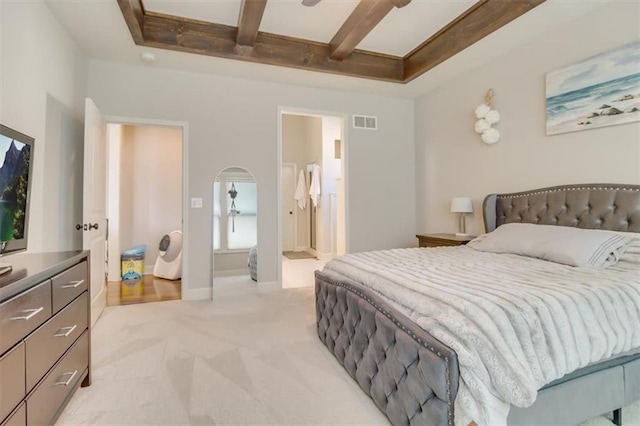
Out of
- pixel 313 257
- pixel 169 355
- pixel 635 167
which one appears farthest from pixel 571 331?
pixel 313 257

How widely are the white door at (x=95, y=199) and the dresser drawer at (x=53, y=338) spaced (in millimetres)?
1180

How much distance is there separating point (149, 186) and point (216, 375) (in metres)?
3.91

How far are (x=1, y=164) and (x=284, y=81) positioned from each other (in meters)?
3.14

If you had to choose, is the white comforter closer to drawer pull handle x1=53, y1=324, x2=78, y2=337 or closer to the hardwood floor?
drawer pull handle x1=53, y1=324, x2=78, y2=337

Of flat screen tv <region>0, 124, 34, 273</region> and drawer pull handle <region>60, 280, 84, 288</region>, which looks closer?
flat screen tv <region>0, 124, 34, 273</region>

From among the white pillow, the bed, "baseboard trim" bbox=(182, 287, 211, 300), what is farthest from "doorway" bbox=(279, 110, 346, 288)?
the bed

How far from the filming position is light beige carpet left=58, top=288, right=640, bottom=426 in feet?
5.29

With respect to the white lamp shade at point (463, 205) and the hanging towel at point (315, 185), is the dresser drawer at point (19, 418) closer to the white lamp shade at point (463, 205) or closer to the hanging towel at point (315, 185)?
the white lamp shade at point (463, 205)

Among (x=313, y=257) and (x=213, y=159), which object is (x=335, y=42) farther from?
(x=313, y=257)

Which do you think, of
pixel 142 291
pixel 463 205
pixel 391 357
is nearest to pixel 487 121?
pixel 463 205

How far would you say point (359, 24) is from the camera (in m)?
2.89

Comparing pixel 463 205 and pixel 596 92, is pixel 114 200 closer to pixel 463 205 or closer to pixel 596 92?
pixel 463 205

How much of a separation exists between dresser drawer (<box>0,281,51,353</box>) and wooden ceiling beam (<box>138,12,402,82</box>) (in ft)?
8.65

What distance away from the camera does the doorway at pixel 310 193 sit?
6008 mm
